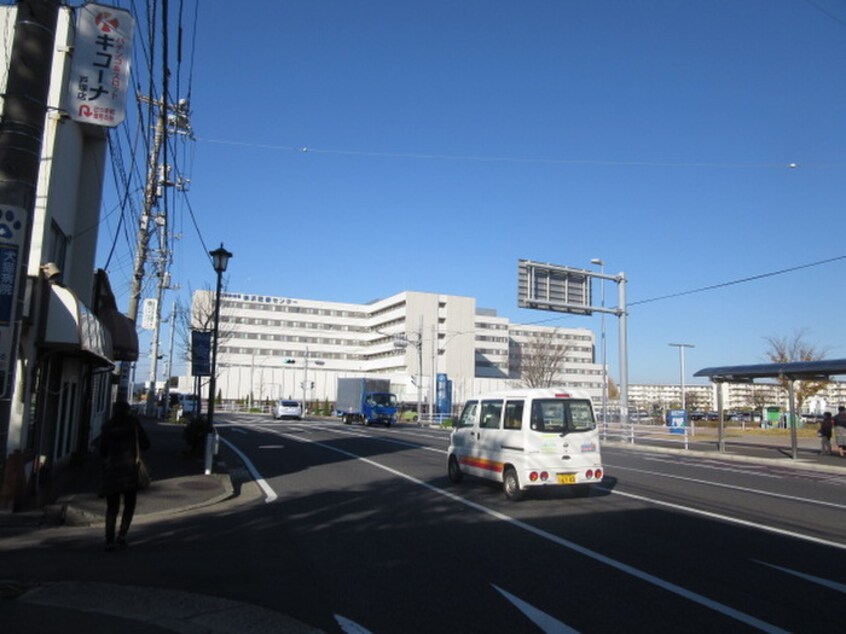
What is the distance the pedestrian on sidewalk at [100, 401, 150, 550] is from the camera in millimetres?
8109

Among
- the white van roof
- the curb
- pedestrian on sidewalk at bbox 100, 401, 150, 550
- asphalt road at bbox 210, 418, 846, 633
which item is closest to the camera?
asphalt road at bbox 210, 418, 846, 633

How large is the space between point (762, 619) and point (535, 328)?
440ft

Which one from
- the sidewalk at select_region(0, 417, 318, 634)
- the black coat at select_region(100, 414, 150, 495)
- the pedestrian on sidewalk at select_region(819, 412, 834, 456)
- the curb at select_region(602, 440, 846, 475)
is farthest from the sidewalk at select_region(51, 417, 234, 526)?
the pedestrian on sidewalk at select_region(819, 412, 834, 456)

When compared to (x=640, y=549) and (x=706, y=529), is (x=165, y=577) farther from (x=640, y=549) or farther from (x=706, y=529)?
(x=706, y=529)

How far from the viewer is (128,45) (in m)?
9.52

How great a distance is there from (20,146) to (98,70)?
371 cm

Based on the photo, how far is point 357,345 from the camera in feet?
416

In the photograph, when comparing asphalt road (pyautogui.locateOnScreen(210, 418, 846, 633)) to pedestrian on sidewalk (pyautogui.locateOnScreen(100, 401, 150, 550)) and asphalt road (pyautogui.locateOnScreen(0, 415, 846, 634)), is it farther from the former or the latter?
pedestrian on sidewalk (pyautogui.locateOnScreen(100, 401, 150, 550))

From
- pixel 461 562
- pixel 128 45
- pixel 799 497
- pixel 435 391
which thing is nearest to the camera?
pixel 461 562

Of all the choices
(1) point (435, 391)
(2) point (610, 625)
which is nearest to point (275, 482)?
(2) point (610, 625)

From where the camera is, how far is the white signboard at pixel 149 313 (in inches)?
Answer: 1478

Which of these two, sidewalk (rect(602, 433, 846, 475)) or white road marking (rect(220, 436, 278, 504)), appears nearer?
white road marking (rect(220, 436, 278, 504))

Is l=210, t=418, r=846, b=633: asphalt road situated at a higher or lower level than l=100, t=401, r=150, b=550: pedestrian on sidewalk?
lower

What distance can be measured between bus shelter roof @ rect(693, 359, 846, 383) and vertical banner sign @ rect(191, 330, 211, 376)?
1892 cm
